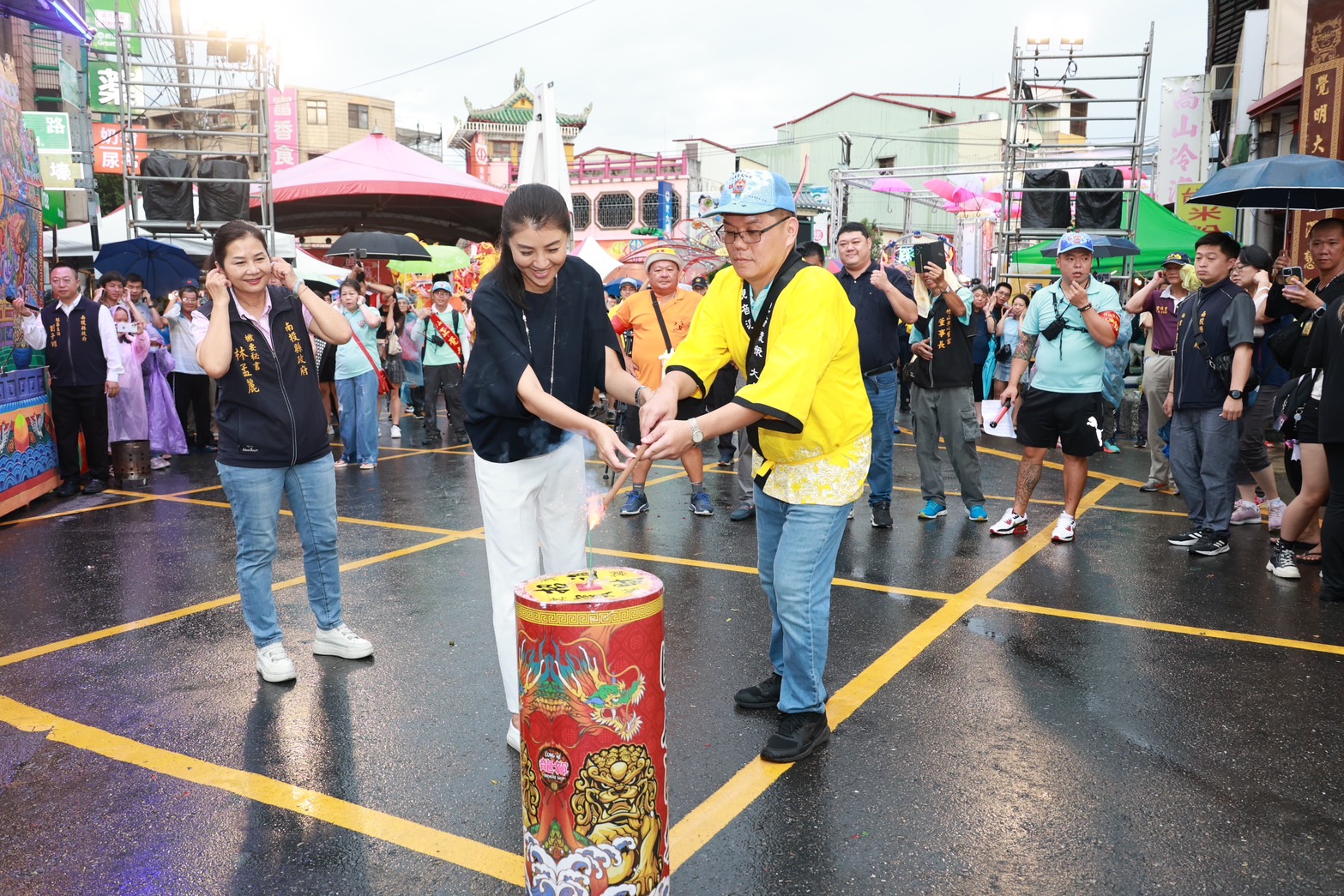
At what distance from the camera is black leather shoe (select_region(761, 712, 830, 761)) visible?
338 centimetres

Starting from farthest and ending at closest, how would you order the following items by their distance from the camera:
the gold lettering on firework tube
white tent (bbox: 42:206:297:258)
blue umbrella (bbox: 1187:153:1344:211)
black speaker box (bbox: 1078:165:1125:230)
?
white tent (bbox: 42:206:297:258) < black speaker box (bbox: 1078:165:1125:230) < blue umbrella (bbox: 1187:153:1344:211) < the gold lettering on firework tube

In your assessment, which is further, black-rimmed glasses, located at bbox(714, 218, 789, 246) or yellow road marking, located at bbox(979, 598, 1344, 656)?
yellow road marking, located at bbox(979, 598, 1344, 656)

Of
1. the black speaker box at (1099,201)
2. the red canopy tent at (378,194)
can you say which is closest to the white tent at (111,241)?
the red canopy tent at (378,194)

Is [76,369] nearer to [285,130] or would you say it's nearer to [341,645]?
[341,645]

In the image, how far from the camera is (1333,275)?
6059mm

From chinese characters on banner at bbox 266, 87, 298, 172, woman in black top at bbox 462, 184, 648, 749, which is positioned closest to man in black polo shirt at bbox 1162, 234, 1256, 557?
woman in black top at bbox 462, 184, 648, 749

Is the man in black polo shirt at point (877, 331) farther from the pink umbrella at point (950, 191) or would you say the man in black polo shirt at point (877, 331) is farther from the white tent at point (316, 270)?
the pink umbrella at point (950, 191)

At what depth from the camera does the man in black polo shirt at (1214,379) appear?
6.10m

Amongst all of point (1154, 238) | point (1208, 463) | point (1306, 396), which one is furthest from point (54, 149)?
point (1306, 396)

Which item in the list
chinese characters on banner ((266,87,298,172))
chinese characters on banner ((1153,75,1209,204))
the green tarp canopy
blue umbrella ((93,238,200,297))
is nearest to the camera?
blue umbrella ((93,238,200,297))

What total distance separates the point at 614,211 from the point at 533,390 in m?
40.2

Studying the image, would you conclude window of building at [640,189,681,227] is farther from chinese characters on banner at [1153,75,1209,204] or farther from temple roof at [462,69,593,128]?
chinese characters on banner at [1153,75,1209,204]

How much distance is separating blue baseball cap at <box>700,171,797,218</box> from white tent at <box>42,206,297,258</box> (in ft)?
35.1

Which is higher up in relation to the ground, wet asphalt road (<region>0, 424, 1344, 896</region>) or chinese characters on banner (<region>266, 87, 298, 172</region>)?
chinese characters on banner (<region>266, 87, 298, 172</region>)
